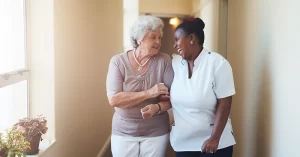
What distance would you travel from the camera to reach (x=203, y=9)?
373cm

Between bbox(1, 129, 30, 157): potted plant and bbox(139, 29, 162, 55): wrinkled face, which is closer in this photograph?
bbox(1, 129, 30, 157): potted plant

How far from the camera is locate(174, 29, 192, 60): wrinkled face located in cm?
176

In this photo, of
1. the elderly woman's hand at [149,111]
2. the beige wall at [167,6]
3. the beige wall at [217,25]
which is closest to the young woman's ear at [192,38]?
the elderly woman's hand at [149,111]

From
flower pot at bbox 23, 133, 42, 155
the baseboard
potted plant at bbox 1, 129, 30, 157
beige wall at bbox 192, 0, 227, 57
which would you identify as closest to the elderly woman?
flower pot at bbox 23, 133, 42, 155

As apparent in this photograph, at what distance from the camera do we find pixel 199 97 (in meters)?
1.70

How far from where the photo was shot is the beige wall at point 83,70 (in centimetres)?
228

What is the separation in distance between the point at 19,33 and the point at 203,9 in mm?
2306

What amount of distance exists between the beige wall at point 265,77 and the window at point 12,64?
144 cm

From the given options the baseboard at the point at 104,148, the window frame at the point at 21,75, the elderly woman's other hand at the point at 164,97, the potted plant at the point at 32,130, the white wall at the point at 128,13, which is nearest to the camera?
the window frame at the point at 21,75

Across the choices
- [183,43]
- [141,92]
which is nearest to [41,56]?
[141,92]

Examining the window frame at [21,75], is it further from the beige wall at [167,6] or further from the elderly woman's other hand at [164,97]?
the beige wall at [167,6]

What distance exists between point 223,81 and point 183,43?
0.30m

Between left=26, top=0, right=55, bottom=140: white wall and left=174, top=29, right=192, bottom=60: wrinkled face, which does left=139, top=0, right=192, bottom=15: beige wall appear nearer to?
left=26, top=0, right=55, bottom=140: white wall

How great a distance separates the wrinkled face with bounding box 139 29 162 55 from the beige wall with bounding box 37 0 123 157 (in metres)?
0.62
